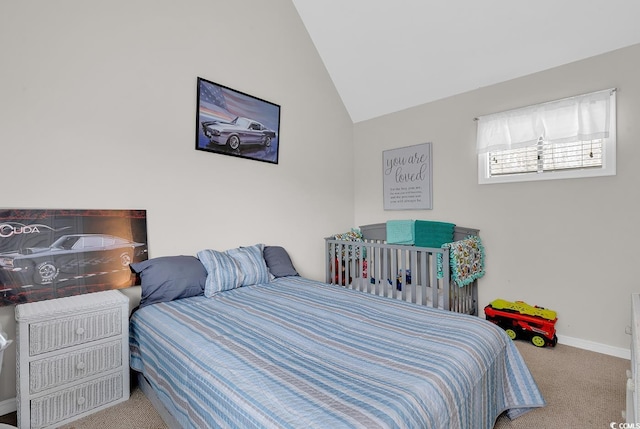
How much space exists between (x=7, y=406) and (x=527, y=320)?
3658 mm

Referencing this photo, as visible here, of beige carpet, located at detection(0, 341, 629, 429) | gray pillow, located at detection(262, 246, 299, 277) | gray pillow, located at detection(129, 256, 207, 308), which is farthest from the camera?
gray pillow, located at detection(262, 246, 299, 277)

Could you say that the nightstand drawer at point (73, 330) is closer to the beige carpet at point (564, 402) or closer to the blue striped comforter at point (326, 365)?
the blue striped comforter at point (326, 365)

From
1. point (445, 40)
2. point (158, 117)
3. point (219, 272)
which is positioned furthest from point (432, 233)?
point (158, 117)

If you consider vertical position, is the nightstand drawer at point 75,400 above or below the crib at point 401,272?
below

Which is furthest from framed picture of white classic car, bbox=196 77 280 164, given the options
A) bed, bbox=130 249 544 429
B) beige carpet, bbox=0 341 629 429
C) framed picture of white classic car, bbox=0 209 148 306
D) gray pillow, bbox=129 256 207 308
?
beige carpet, bbox=0 341 629 429

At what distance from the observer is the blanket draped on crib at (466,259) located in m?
2.50

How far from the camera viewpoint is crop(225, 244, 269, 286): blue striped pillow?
243cm

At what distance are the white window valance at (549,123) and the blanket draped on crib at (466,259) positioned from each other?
0.94m

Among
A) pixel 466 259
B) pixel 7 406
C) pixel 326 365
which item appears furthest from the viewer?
pixel 466 259

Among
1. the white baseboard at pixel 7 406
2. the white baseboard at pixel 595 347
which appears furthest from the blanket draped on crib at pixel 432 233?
the white baseboard at pixel 7 406

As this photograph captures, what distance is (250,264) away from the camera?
2486mm

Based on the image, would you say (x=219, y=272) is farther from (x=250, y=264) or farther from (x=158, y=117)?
(x=158, y=117)

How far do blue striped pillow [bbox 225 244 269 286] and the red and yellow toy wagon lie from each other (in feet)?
6.76

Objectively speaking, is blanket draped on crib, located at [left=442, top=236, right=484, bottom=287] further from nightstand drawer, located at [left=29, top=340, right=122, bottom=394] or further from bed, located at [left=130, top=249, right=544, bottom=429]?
nightstand drawer, located at [left=29, top=340, right=122, bottom=394]
